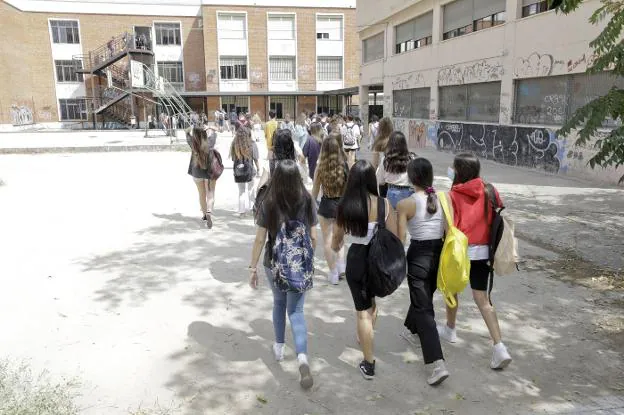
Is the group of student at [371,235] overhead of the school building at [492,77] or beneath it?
beneath

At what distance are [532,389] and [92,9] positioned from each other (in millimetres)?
49528

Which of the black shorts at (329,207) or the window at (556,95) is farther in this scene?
the window at (556,95)

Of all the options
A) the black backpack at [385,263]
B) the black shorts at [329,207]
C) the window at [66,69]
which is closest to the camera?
the black backpack at [385,263]

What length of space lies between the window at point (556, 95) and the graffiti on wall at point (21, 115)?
3864cm

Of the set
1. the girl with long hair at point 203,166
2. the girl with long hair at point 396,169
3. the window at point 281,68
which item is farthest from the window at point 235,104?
the girl with long hair at point 396,169

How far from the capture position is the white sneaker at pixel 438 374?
339 centimetres

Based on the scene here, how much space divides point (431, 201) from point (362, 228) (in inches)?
20.4

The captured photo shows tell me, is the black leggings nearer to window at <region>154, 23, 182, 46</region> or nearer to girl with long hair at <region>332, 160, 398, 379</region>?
girl with long hair at <region>332, 160, 398, 379</region>

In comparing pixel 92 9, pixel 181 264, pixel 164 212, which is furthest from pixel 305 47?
pixel 181 264

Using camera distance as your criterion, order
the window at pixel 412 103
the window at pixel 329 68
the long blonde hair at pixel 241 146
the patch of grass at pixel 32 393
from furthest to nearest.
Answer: the window at pixel 329 68 → the window at pixel 412 103 → the long blonde hair at pixel 241 146 → the patch of grass at pixel 32 393

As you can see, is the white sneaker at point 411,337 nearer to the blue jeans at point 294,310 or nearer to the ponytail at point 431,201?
the blue jeans at point 294,310

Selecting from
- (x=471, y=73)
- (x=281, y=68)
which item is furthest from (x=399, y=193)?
(x=281, y=68)

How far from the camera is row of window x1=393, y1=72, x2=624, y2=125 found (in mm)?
12247

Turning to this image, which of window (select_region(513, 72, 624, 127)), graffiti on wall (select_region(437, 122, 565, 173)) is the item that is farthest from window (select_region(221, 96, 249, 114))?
window (select_region(513, 72, 624, 127))
